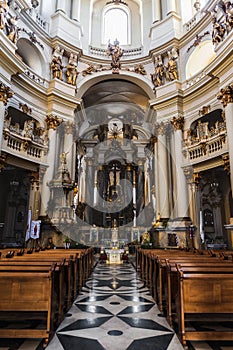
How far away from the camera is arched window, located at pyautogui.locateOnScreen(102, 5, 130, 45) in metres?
16.3

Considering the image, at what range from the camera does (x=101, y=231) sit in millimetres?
15164

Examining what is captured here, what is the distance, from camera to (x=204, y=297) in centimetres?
263

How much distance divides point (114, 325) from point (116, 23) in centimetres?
1765

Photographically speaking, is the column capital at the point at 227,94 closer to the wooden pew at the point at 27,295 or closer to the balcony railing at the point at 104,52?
the balcony railing at the point at 104,52

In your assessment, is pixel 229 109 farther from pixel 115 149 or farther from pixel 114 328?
pixel 115 149

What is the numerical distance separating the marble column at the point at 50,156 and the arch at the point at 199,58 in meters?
6.93

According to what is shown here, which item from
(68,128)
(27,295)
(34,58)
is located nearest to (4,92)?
(68,128)

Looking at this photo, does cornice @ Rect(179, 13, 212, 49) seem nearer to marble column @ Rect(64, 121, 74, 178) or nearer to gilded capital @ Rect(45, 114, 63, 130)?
marble column @ Rect(64, 121, 74, 178)

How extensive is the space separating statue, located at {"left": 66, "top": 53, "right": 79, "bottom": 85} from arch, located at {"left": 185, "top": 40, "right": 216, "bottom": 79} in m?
5.73

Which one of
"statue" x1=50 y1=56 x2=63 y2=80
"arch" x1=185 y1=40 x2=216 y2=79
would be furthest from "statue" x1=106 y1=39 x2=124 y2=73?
"arch" x1=185 y1=40 x2=216 y2=79

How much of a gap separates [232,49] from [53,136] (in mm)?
8005

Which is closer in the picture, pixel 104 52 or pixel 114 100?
pixel 104 52

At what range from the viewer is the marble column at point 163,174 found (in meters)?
12.0

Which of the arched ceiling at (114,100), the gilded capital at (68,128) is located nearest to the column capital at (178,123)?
the arched ceiling at (114,100)
